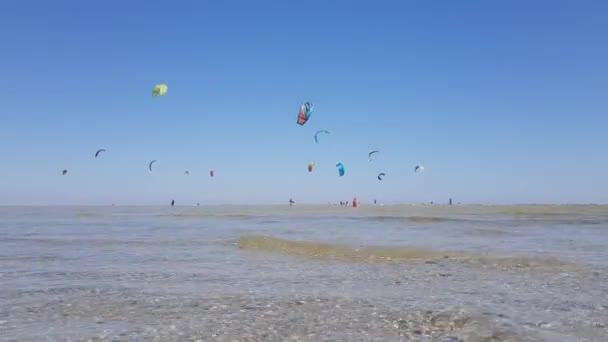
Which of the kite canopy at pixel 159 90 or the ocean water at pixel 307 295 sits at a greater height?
the kite canopy at pixel 159 90

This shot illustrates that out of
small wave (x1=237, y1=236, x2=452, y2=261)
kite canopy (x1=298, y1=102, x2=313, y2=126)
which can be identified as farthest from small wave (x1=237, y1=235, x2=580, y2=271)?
kite canopy (x1=298, y1=102, x2=313, y2=126)

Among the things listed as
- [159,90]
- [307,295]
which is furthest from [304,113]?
[307,295]

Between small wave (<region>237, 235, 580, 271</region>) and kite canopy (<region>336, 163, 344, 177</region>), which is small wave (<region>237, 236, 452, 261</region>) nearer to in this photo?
small wave (<region>237, 235, 580, 271</region>)

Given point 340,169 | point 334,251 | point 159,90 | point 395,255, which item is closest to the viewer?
point 395,255

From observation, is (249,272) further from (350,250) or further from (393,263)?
(350,250)

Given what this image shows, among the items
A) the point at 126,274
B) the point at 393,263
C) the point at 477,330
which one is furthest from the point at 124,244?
the point at 477,330

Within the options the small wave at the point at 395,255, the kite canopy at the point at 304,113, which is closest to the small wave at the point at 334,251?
the small wave at the point at 395,255

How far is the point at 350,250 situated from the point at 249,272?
4948 mm

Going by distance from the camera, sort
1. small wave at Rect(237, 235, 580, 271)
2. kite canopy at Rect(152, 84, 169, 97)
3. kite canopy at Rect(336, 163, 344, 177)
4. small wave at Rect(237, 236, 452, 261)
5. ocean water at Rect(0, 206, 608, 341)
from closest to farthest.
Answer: ocean water at Rect(0, 206, 608, 341), small wave at Rect(237, 235, 580, 271), small wave at Rect(237, 236, 452, 261), kite canopy at Rect(152, 84, 169, 97), kite canopy at Rect(336, 163, 344, 177)

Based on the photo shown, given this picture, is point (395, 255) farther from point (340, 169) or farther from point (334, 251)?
point (340, 169)

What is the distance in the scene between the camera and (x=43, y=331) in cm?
650

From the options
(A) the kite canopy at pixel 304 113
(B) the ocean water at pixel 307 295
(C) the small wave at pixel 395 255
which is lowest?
(B) the ocean water at pixel 307 295

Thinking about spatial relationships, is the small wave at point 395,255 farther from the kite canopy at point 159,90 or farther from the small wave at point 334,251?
the kite canopy at point 159,90

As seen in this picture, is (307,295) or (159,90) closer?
(307,295)
